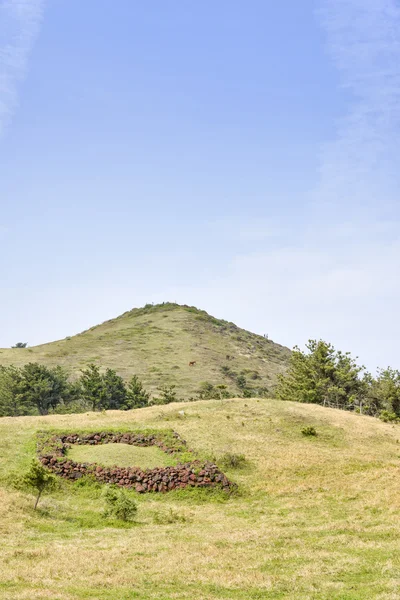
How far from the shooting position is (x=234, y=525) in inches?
1174

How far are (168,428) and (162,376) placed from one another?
73957 mm

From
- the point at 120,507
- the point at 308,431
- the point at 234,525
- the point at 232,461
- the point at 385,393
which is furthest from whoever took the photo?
the point at 385,393

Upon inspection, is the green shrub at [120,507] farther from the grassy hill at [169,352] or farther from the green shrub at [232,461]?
the grassy hill at [169,352]

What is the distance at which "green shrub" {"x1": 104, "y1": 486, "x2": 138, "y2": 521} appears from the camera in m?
30.0

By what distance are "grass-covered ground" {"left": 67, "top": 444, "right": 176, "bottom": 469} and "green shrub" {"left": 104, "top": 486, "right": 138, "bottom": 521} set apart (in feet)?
29.4

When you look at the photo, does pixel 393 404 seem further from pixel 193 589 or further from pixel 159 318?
pixel 159 318

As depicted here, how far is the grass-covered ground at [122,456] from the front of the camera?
40.9 m

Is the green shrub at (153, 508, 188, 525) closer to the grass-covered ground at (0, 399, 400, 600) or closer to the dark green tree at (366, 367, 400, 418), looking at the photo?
the grass-covered ground at (0, 399, 400, 600)

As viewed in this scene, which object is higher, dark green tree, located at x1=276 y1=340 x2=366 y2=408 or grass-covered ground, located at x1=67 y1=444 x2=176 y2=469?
dark green tree, located at x1=276 y1=340 x2=366 y2=408

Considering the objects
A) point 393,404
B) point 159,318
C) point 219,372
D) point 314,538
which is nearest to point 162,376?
point 219,372

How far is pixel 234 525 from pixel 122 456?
14.2 m

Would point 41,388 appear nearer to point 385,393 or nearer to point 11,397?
point 11,397

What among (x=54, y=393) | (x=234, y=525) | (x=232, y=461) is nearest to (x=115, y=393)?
(x=54, y=393)

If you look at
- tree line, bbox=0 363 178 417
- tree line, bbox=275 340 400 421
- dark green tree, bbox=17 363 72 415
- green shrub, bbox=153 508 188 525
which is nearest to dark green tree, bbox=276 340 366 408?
tree line, bbox=275 340 400 421
